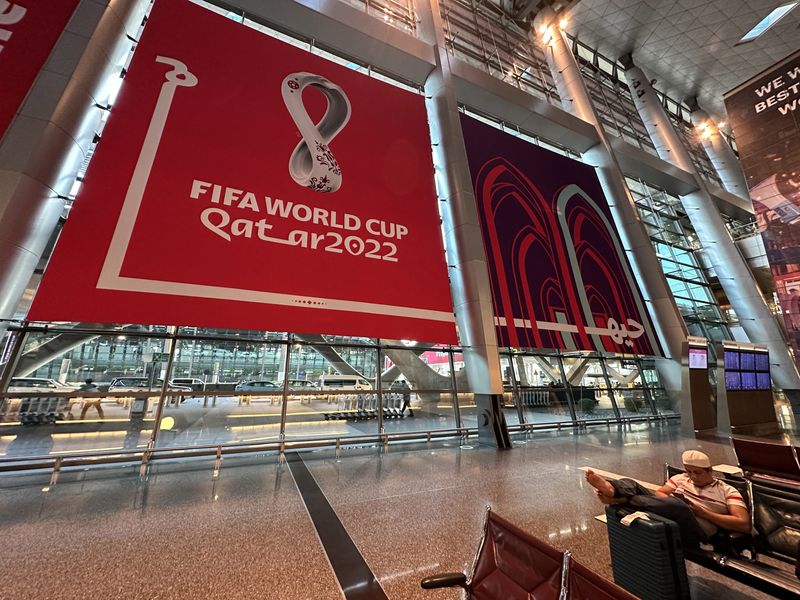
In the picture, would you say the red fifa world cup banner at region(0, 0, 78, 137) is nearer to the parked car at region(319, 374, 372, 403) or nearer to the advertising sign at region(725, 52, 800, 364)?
the parked car at region(319, 374, 372, 403)

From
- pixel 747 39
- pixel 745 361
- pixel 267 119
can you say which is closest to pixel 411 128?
pixel 267 119

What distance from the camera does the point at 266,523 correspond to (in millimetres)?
3377

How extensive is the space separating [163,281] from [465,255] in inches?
243

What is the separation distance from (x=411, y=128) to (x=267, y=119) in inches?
152

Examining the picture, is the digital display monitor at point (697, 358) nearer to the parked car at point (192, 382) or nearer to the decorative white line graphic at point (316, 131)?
the decorative white line graphic at point (316, 131)

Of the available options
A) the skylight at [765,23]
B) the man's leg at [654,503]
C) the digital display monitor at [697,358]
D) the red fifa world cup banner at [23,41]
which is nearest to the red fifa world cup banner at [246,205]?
the red fifa world cup banner at [23,41]

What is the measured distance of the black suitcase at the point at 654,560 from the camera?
6.03 ft

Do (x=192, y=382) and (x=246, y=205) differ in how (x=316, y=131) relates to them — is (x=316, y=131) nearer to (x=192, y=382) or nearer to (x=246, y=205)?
(x=246, y=205)

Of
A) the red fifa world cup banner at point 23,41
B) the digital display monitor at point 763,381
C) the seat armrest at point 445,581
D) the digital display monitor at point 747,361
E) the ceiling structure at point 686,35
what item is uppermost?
the ceiling structure at point 686,35

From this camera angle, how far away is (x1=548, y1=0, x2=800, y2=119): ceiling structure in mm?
15141

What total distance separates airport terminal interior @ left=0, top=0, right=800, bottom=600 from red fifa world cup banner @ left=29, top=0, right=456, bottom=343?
1.8 inches

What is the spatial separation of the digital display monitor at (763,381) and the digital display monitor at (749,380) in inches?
8.2

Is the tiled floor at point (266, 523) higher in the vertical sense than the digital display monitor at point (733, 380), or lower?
lower

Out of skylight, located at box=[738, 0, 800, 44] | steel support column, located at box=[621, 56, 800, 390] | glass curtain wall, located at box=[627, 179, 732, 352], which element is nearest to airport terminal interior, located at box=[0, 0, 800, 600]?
steel support column, located at box=[621, 56, 800, 390]
